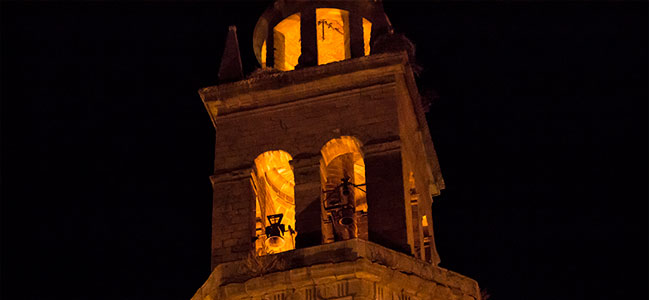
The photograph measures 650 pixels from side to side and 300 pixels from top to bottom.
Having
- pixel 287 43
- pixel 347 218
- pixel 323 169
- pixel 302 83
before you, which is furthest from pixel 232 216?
pixel 287 43

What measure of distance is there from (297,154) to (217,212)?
1661 millimetres

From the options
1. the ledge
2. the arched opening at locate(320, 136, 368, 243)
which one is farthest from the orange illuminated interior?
the arched opening at locate(320, 136, 368, 243)

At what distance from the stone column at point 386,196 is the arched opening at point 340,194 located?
1.64 ft

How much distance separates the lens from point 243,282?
2164 cm

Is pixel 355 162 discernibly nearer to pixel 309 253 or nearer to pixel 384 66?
pixel 384 66

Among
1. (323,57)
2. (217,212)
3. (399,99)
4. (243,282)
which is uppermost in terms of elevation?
(323,57)

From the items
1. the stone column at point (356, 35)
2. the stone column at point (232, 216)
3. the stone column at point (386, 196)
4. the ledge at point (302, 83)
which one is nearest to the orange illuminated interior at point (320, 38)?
the stone column at point (356, 35)

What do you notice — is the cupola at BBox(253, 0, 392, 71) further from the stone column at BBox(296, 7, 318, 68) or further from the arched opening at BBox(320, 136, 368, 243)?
the arched opening at BBox(320, 136, 368, 243)

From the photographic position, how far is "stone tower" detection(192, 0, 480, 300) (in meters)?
Result: 21.5

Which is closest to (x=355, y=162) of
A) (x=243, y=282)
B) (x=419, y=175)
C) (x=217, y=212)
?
(x=419, y=175)

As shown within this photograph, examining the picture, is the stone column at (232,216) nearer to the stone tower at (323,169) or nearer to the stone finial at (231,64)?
Answer: the stone tower at (323,169)

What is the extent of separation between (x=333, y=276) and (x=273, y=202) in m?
4.86

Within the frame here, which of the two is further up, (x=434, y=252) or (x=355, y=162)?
(x=355, y=162)

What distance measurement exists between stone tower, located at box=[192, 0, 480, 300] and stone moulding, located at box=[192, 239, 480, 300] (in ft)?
0.05
